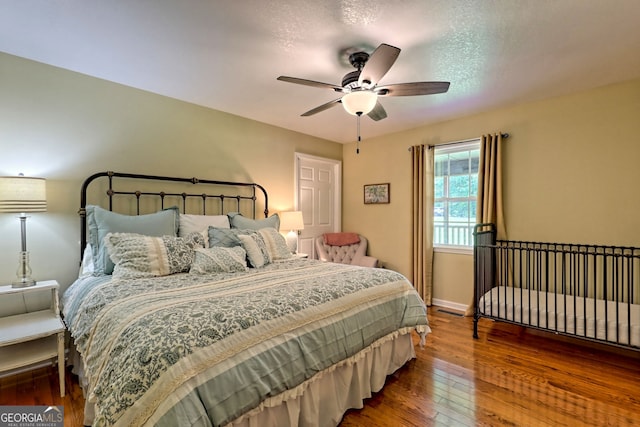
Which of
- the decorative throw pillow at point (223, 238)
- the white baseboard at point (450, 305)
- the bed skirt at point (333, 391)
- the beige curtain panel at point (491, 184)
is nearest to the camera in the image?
the bed skirt at point (333, 391)

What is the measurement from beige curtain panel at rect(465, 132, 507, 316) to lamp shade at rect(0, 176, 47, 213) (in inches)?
165

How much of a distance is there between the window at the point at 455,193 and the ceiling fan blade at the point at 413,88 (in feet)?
6.46

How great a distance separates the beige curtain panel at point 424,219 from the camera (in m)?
4.03

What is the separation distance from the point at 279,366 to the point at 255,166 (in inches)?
113

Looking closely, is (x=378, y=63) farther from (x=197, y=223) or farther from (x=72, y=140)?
(x=72, y=140)

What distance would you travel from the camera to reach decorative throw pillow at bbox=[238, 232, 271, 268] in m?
2.59

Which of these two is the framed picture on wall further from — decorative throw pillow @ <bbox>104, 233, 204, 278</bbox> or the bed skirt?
decorative throw pillow @ <bbox>104, 233, 204, 278</bbox>

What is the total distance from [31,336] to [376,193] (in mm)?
4052

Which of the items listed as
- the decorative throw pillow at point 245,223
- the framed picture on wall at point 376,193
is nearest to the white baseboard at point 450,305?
the framed picture on wall at point 376,193

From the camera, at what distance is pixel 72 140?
8.28 feet

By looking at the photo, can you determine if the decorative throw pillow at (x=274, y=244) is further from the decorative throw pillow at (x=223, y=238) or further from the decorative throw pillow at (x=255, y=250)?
the decorative throw pillow at (x=223, y=238)

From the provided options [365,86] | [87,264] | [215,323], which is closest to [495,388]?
[215,323]

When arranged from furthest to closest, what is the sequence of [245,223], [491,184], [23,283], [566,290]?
1. [491,184]
2. [245,223]
3. [566,290]
4. [23,283]

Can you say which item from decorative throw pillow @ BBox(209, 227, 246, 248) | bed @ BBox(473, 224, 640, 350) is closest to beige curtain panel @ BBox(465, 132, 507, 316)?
bed @ BBox(473, 224, 640, 350)
